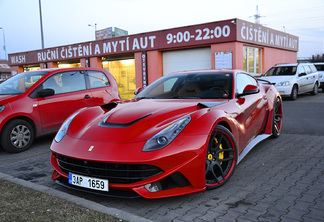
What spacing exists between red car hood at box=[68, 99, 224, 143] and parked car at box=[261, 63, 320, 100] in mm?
9917

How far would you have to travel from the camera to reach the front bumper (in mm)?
2773

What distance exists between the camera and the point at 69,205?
288cm

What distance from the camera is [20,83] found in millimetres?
6047

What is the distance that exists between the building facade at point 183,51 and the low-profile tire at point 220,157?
11912 millimetres

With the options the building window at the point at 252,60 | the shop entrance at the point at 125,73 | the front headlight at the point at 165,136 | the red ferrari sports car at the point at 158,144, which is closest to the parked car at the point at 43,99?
the red ferrari sports car at the point at 158,144


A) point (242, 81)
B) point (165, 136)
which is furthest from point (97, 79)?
point (165, 136)

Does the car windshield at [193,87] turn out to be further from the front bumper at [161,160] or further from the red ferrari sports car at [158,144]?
the front bumper at [161,160]

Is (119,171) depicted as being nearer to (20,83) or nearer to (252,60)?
(20,83)

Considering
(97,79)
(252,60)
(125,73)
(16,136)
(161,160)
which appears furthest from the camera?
(125,73)

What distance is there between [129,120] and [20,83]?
12.5 feet

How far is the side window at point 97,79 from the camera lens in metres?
6.79

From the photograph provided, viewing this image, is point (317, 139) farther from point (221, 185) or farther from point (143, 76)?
point (143, 76)

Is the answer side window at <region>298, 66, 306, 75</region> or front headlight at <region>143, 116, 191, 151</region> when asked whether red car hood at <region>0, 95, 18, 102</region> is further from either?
side window at <region>298, 66, 306, 75</region>

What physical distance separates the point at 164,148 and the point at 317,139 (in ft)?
13.1
